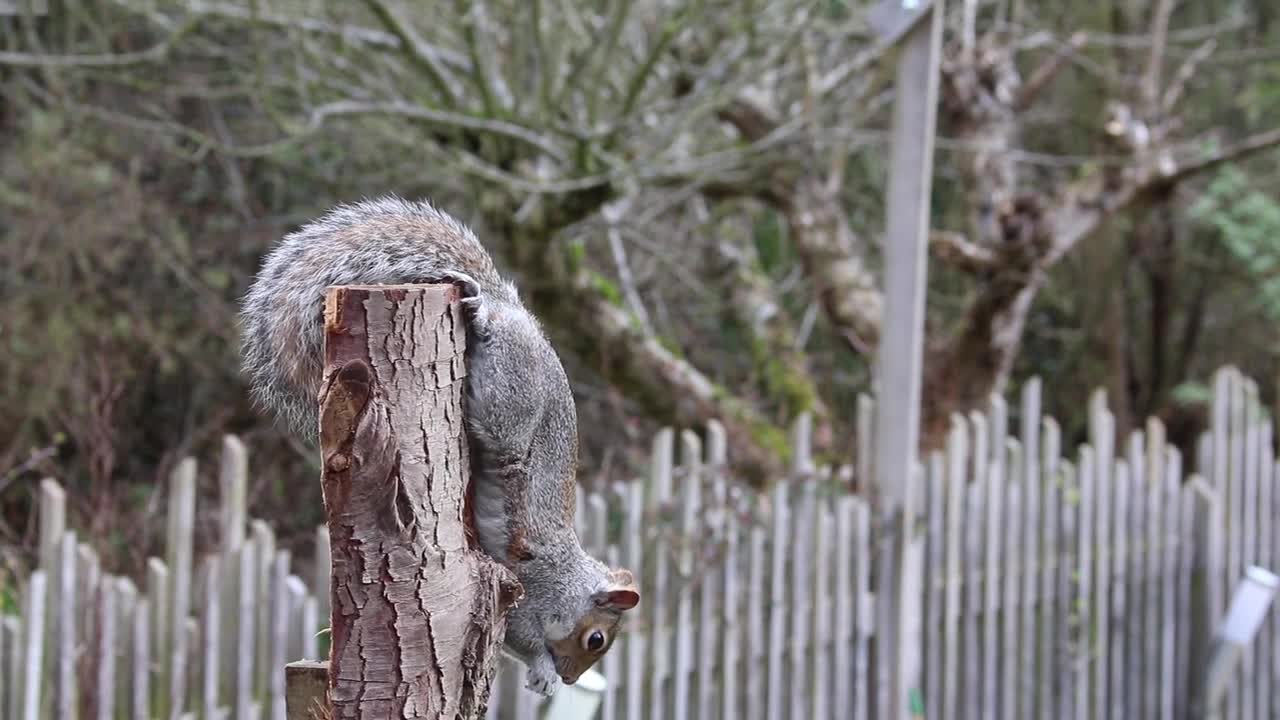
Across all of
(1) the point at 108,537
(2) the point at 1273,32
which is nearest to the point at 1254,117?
(2) the point at 1273,32

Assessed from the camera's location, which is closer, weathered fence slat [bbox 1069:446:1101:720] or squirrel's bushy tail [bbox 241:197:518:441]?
squirrel's bushy tail [bbox 241:197:518:441]

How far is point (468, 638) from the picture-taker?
4.91ft

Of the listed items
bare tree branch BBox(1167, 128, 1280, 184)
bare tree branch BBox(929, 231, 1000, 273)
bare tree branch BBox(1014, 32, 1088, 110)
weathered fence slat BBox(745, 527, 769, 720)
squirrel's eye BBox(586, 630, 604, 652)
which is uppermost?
bare tree branch BBox(1014, 32, 1088, 110)

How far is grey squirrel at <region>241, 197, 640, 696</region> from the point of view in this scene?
65.3 inches

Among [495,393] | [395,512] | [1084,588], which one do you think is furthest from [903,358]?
[395,512]

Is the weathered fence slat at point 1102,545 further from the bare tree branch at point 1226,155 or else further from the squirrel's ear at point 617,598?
the squirrel's ear at point 617,598

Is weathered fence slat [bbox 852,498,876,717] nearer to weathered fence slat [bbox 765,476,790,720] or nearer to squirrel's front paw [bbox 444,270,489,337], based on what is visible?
weathered fence slat [bbox 765,476,790,720]

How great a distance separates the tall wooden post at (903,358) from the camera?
3.63 metres

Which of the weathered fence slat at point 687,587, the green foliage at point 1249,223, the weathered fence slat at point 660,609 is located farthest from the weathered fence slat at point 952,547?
the green foliage at point 1249,223

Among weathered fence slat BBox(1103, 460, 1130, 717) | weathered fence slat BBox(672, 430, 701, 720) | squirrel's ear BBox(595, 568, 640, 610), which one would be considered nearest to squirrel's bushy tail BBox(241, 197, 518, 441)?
squirrel's ear BBox(595, 568, 640, 610)

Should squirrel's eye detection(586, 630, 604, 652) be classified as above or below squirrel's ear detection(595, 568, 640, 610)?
below

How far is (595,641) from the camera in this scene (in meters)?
1.85

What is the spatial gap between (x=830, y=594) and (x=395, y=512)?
95.5 inches

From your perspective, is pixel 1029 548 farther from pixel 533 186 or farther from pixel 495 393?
pixel 495 393
